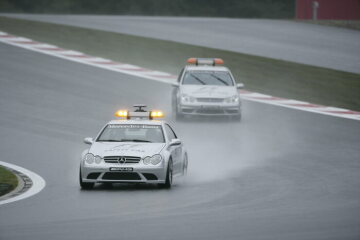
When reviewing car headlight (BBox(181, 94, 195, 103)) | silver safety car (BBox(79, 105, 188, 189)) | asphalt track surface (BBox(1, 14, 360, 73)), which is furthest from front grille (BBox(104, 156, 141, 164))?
asphalt track surface (BBox(1, 14, 360, 73))

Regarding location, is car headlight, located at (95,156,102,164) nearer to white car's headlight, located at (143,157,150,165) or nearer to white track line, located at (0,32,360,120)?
white car's headlight, located at (143,157,150,165)

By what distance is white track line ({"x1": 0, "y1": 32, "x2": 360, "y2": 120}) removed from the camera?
31.8 meters

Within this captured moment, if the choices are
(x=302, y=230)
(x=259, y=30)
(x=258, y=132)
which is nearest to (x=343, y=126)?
(x=258, y=132)

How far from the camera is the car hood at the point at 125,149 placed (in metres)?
18.3

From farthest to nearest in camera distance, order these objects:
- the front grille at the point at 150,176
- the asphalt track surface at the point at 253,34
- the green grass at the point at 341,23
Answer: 1. the green grass at the point at 341,23
2. the asphalt track surface at the point at 253,34
3. the front grille at the point at 150,176

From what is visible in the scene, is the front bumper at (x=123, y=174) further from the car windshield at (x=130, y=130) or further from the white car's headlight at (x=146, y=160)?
the car windshield at (x=130, y=130)

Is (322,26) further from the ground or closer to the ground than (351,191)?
further from the ground

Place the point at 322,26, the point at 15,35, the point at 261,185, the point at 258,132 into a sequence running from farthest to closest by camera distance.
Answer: the point at 322,26
the point at 15,35
the point at 258,132
the point at 261,185

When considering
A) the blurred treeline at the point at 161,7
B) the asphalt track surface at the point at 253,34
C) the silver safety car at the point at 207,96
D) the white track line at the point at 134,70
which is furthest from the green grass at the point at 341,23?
the silver safety car at the point at 207,96

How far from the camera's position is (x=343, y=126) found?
94.7ft

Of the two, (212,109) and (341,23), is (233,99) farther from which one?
(341,23)

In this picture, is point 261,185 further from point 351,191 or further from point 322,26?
point 322,26

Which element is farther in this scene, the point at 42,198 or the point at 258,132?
the point at 258,132

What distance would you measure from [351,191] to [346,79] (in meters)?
20.0
